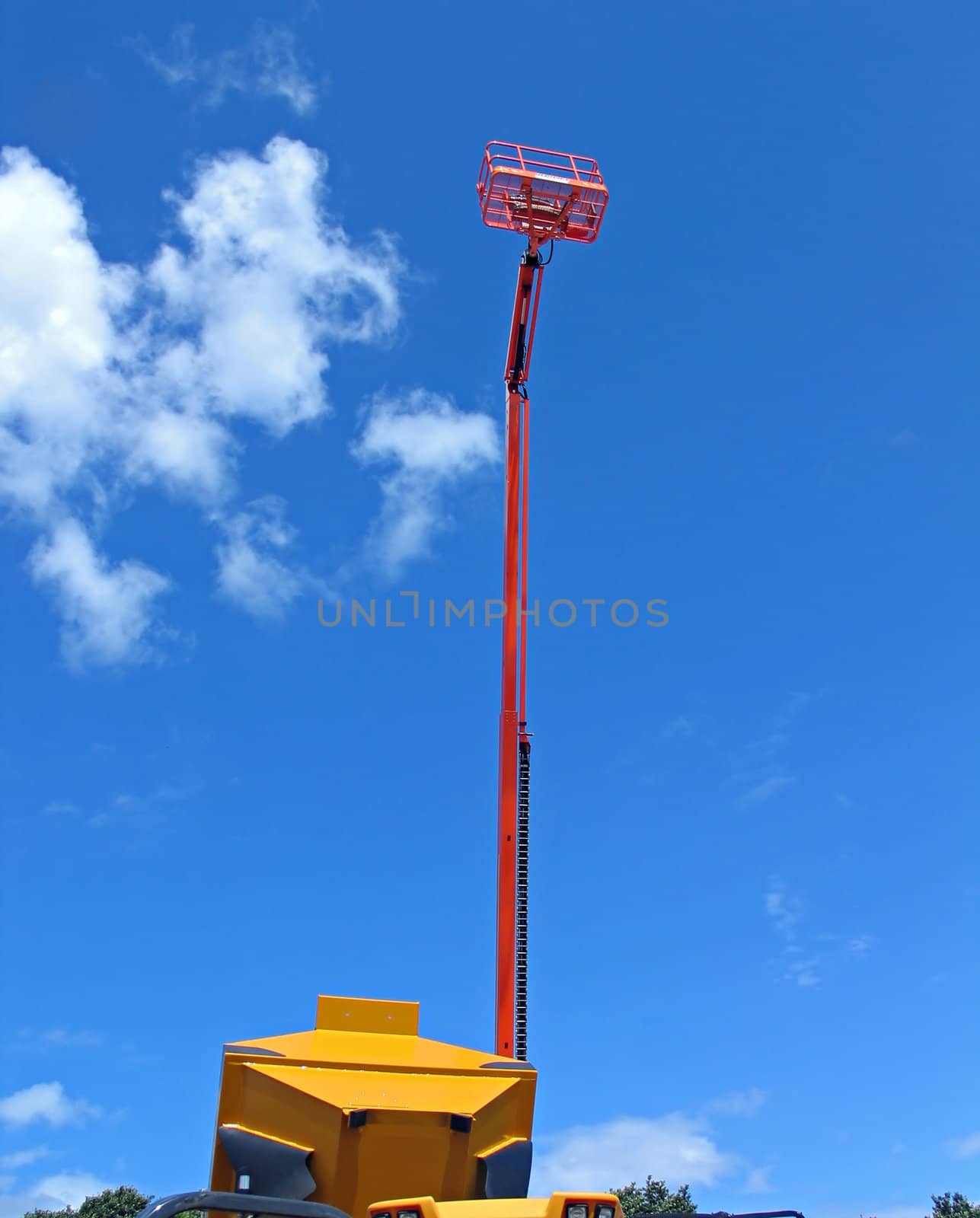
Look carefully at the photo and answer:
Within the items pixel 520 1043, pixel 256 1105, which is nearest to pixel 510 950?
pixel 520 1043

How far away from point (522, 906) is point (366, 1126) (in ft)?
28.0

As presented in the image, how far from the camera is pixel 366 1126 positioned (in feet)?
30.1

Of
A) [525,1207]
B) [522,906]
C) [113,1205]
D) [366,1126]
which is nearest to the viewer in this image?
[525,1207]

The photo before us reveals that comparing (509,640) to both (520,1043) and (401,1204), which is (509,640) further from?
(401,1204)

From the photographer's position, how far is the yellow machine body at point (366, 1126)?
9.13 metres

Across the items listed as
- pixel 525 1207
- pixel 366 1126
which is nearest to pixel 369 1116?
pixel 366 1126

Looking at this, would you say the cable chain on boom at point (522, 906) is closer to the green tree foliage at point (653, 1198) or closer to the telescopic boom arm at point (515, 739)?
the telescopic boom arm at point (515, 739)

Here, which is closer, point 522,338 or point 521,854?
point 521,854

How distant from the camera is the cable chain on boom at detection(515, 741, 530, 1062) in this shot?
54.4 ft

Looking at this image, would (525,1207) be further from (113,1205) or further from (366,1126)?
(113,1205)

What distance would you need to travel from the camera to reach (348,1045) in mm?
10469

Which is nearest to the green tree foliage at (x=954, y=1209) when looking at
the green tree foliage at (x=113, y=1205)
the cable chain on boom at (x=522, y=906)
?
the green tree foliage at (x=113, y=1205)

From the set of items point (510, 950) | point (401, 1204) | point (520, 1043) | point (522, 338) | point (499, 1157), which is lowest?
point (401, 1204)

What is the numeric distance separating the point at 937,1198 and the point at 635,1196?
560 inches
